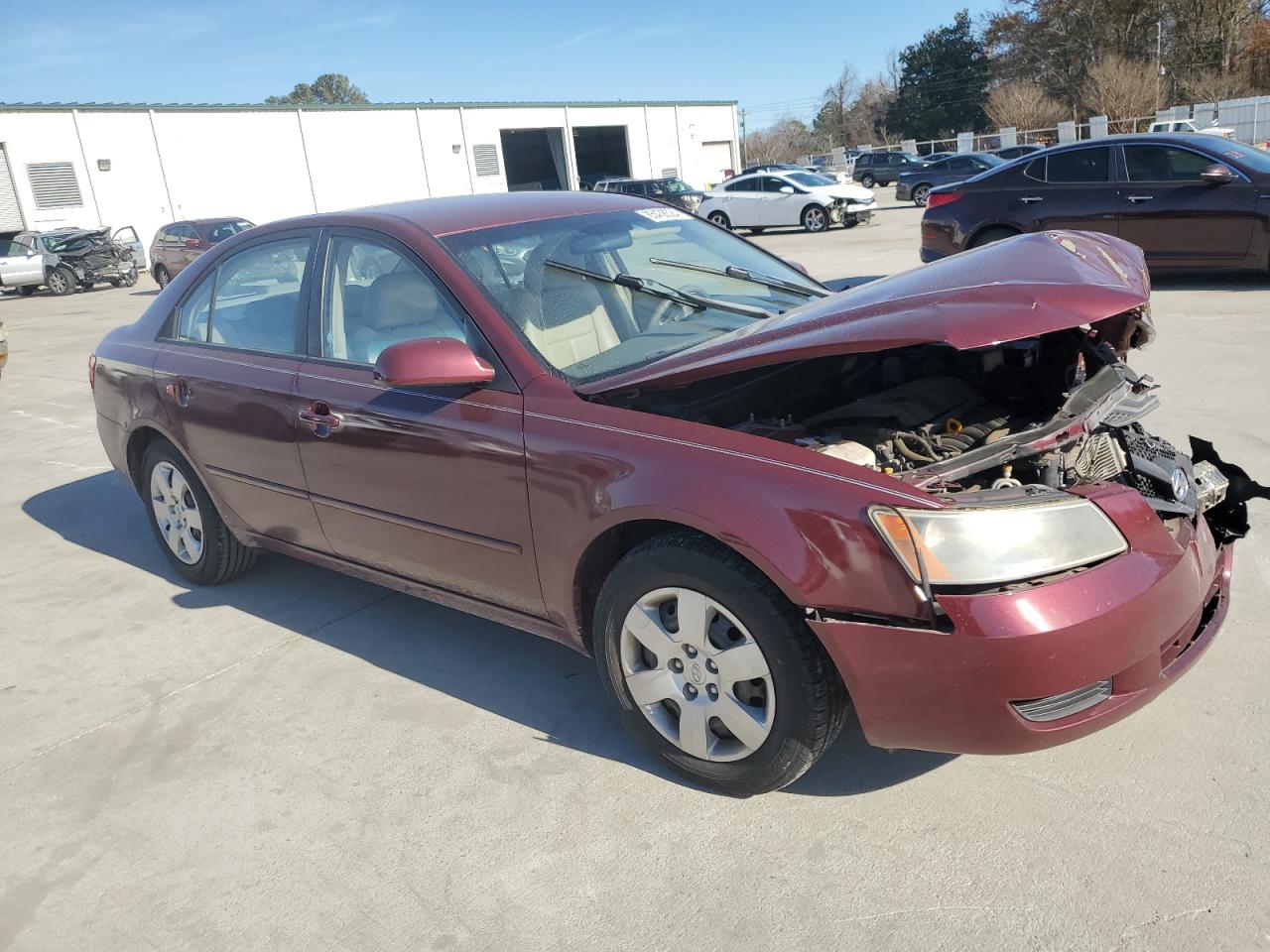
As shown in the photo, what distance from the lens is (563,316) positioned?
3250 mm

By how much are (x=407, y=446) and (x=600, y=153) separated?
55.8 m

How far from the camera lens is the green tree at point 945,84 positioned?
212 feet

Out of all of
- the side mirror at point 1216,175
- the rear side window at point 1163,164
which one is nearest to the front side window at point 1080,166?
the rear side window at point 1163,164

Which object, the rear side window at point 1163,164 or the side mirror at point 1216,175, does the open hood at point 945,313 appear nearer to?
the side mirror at point 1216,175

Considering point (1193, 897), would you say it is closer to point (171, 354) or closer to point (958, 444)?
point (958, 444)

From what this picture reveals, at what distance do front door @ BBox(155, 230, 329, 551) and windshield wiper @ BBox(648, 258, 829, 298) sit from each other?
1435 millimetres

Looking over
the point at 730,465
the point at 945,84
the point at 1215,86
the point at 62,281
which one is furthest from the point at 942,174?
the point at 945,84

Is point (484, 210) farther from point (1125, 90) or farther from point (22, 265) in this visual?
point (1125, 90)

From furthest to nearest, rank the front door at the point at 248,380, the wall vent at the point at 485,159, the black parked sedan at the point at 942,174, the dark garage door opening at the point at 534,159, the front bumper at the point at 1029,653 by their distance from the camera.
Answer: the dark garage door opening at the point at 534,159 < the wall vent at the point at 485,159 < the black parked sedan at the point at 942,174 < the front door at the point at 248,380 < the front bumper at the point at 1029,653

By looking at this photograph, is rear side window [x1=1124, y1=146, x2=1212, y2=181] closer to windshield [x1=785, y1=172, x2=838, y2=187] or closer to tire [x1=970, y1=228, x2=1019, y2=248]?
tire [x1=970, y1=228, x2=1019, y2=248]

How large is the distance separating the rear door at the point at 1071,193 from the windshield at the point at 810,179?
14.0m

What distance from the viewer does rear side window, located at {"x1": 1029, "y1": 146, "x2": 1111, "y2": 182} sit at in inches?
384

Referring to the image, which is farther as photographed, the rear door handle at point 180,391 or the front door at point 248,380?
the rear door handle at point 180,391

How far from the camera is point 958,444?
280cm
